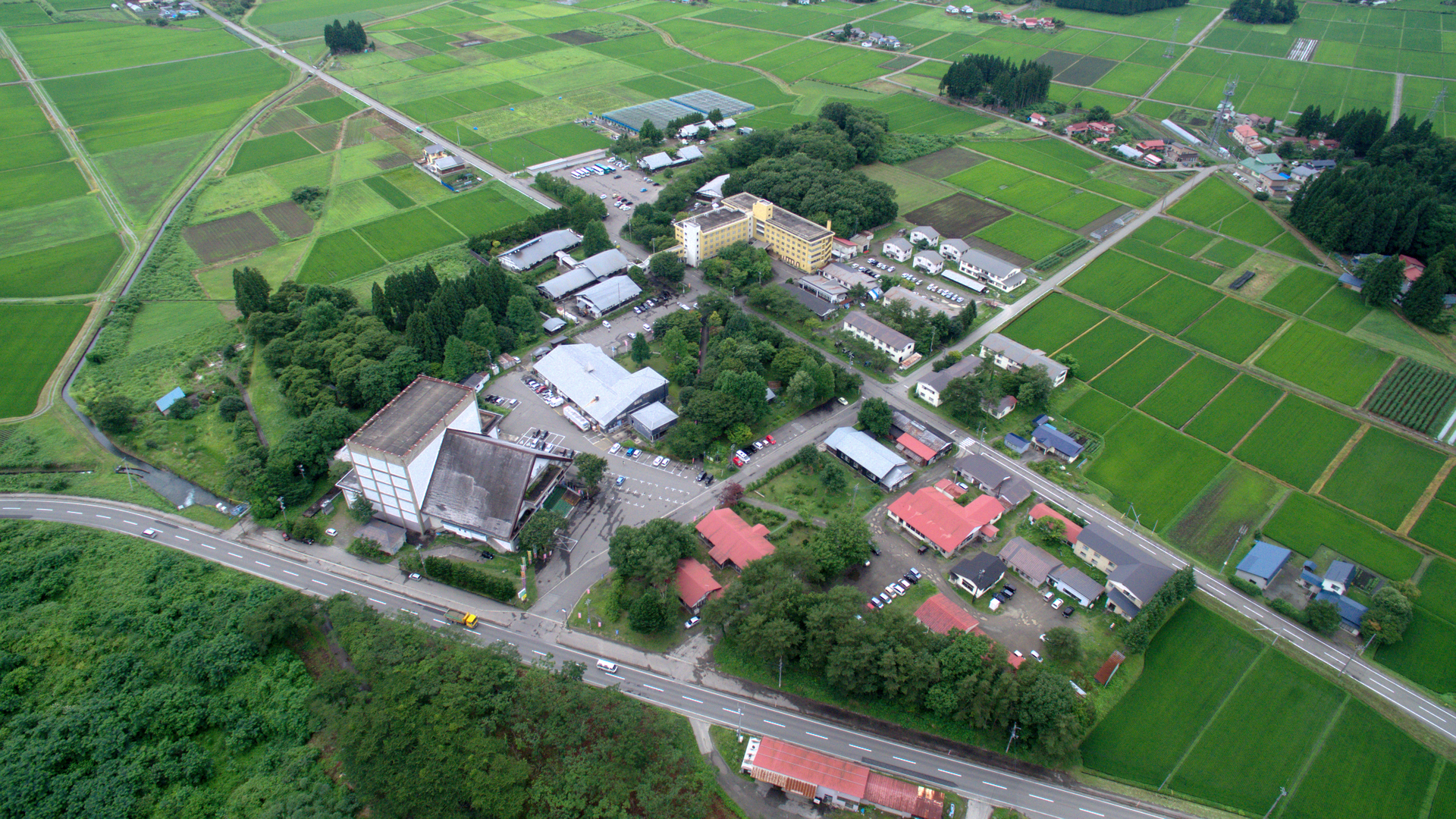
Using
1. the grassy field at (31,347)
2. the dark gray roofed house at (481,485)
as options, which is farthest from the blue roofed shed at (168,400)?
the dark gray roofed house at (481,485)

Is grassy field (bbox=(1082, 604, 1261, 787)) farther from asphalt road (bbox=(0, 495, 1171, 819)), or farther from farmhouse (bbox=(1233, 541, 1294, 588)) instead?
farmhouse (bbox=(1233, 541, 1294, 588))

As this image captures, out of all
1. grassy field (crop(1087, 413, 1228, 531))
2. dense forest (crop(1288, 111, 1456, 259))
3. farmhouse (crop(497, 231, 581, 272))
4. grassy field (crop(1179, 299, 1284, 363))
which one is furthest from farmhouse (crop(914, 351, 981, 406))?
dense forest (crop(1288, 111, 1456, 259))

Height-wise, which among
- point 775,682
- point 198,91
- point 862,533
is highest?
point 198,91

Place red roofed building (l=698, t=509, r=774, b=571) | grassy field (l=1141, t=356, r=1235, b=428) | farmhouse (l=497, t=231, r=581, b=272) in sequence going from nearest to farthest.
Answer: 1. red roofed building (l=698, t=509, r=774, b=571)
2. grassy field (l=1141, t=356, r=1235, b=428)
3. farmhouse (l=497, t=231, r=581, b=272)

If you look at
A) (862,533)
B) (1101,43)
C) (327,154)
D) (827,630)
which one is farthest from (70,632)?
(1101,43)

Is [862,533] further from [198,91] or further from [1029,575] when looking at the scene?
[198,91]

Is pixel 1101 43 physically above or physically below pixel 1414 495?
above
